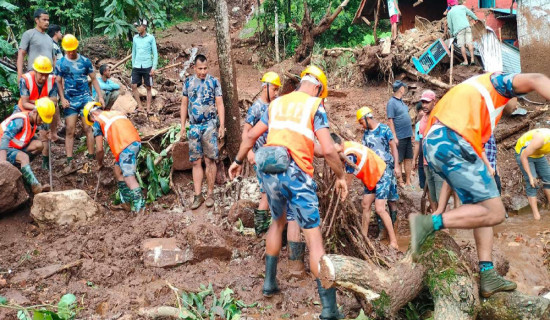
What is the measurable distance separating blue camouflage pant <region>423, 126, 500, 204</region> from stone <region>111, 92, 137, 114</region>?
22.2 ft

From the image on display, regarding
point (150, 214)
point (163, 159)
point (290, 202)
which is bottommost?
point (150, 214)

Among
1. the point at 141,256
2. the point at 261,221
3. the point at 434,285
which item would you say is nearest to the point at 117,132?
the point at 141,256

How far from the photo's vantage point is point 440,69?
445 inches

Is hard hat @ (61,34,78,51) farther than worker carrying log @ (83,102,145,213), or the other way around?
hard hat @ (61,34,78,51)

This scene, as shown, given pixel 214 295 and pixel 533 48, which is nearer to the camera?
pixel 214 295

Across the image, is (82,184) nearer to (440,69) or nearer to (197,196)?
(197,196)

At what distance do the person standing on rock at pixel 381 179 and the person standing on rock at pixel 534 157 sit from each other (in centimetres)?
177

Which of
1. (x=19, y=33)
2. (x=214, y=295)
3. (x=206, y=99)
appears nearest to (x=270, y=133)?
(x=214, y=295)

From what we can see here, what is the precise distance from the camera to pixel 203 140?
634cm

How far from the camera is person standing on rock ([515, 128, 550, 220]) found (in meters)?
6.09

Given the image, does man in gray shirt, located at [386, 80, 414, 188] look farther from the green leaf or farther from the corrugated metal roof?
the green leaf

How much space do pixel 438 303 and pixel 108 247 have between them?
3.71 meters

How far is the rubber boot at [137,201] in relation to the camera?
624 centimetres

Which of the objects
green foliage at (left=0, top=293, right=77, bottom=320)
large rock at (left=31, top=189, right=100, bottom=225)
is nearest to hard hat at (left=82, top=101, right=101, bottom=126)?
large rock at (left=31, top=189, right=100, bottom=225)
